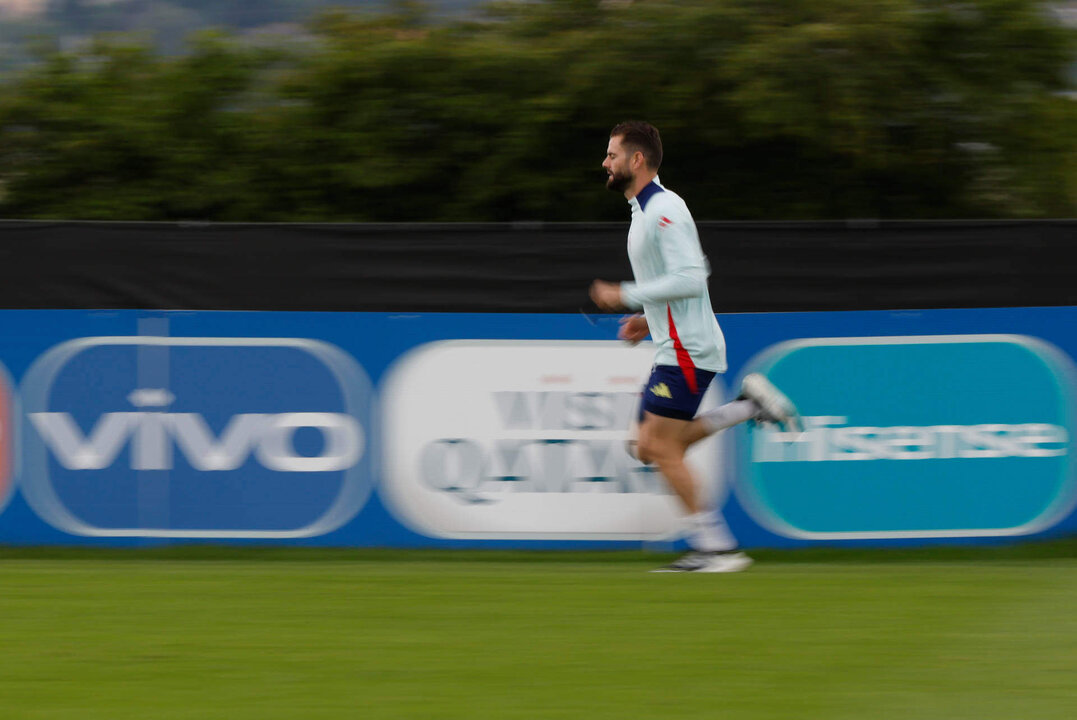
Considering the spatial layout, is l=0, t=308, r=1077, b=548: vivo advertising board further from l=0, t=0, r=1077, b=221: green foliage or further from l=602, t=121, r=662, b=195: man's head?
l=0, t=0, r=1077, b=221: green foliage

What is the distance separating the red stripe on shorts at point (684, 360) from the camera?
20.4 ft

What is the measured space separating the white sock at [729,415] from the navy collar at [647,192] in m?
1.02

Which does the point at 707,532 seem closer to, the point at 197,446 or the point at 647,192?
the point at 647,192

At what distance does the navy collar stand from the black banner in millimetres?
948

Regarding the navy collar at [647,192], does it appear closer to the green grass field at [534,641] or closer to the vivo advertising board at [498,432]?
the vivo advertising board at [498,432]

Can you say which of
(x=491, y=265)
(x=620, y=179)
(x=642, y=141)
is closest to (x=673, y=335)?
(x=620, y=179)

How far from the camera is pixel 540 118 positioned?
9.30 meters

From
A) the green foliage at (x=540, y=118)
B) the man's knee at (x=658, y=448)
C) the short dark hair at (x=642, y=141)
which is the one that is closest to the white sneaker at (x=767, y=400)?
the man's knee at (x=658, y=448)

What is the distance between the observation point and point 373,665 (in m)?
4.49

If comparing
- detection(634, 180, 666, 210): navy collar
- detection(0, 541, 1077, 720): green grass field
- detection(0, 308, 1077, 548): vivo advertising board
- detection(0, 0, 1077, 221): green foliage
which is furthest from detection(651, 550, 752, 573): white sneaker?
detection(0, 0, 1077, 221): green foliage

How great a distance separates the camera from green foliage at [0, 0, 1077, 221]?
30.3 ft

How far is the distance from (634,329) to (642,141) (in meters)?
0.87

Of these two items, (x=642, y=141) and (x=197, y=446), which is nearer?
(x=642, y=141)

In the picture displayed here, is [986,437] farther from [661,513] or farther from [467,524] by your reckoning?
[467,524]
